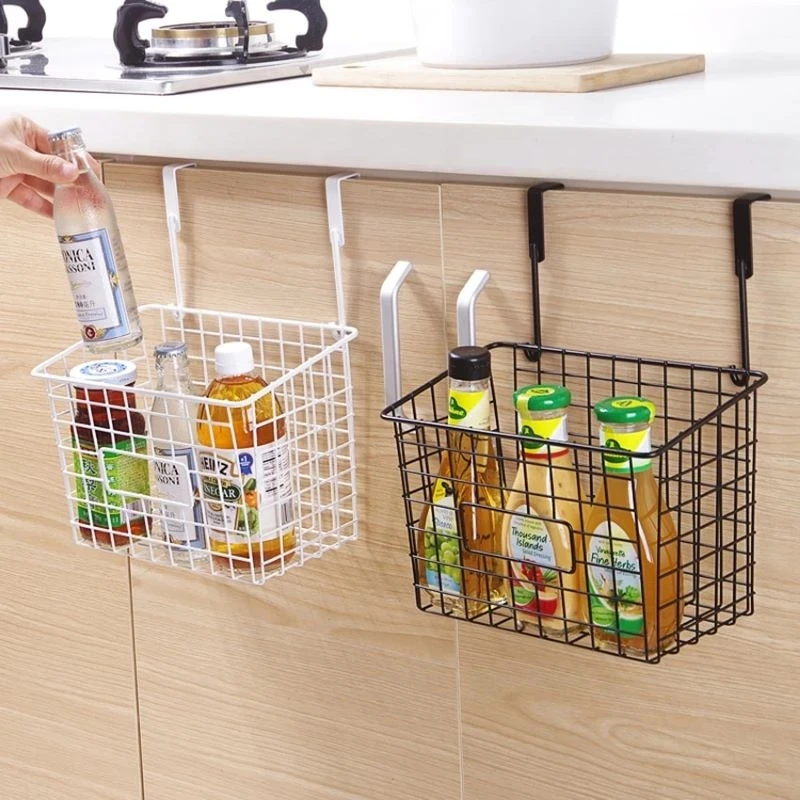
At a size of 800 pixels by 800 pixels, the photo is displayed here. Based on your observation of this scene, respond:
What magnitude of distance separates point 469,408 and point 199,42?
803 mm

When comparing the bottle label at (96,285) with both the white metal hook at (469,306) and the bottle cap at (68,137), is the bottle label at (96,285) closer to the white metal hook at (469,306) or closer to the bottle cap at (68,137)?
the bottle cap at (68,137)

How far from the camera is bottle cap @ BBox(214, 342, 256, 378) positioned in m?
1.16

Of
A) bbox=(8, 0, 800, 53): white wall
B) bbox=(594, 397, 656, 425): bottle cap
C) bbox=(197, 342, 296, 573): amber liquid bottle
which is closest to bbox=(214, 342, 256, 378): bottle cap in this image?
bbox=(197, 342, 296, 573): amber liquid bottle

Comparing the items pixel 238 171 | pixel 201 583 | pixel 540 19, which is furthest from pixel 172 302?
pixel 540 19

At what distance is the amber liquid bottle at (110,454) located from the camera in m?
1.21

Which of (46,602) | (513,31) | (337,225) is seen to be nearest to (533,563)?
(337,225)

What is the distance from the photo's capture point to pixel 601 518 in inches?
41.2

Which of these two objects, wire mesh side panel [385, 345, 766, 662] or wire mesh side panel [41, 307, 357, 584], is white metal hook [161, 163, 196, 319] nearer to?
wire mesh side panel [41, 307, 357, 584]

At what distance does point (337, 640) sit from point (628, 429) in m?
0.49

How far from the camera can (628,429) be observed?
101 cm

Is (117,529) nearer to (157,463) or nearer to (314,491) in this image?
(157,463)

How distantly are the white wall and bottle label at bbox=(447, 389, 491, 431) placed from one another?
81cm

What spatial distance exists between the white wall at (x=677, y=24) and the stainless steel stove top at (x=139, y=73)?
111 millimetres

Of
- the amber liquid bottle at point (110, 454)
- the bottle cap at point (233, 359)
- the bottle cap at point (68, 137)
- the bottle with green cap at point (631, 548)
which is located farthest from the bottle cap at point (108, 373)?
the bottle with green cap at point (631, 548)
